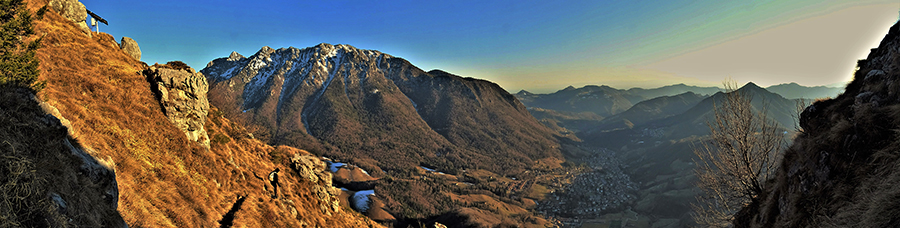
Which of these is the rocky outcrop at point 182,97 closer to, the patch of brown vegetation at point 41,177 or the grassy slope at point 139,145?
the grassy slope at point 139,145

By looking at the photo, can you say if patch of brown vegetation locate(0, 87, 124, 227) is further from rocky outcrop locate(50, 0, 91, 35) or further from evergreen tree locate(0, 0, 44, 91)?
rocky outcrop locate(50, 0, 91, 35)

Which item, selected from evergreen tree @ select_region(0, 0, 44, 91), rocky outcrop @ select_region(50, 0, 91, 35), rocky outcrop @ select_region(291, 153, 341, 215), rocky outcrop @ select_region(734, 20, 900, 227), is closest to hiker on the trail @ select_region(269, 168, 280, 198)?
rocky outcrop @ select_region(291, 153, 341, 215)

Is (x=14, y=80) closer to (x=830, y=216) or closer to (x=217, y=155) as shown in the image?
(x=217, y=155)

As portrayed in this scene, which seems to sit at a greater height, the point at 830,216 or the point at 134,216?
the point at 830,216

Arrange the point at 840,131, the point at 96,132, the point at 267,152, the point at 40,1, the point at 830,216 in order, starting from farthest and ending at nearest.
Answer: the point at 267,152, the point at 40,1, the point at 96,132, the point at 840,131, the point at 830,216

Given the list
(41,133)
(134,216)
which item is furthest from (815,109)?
(41,133)

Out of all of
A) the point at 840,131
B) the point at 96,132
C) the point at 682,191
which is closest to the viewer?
the point at 840,131

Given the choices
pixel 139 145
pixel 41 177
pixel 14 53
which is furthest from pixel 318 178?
pixel 41 177

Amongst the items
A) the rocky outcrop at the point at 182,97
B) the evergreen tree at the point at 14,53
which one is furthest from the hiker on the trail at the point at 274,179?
the evergreen tree at the point at 14,53
